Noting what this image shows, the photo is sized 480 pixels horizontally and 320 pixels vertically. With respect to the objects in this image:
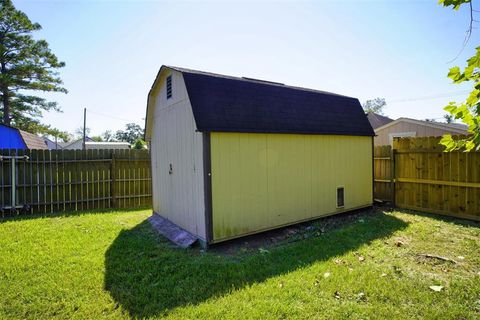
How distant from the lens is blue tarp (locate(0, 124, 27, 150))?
12.7 metres

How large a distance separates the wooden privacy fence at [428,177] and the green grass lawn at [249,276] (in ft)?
3.88

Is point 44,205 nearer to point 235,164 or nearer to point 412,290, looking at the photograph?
point 235,164

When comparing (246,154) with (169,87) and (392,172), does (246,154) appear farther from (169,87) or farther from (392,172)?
(392,172)

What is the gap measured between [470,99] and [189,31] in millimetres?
6962

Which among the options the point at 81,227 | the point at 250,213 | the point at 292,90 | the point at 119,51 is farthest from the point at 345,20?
the point at 81,227

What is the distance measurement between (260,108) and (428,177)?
5.19 metres

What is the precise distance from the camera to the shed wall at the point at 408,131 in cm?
1326

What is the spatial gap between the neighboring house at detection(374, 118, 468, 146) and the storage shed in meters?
8.36

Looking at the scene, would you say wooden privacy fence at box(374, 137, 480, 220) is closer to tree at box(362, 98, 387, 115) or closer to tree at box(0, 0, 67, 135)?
tree at box(0, 0, 67, 135)

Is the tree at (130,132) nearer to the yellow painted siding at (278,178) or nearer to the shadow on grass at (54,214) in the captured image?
the shadow on grass at (54,214)

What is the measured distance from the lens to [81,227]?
6215 mm

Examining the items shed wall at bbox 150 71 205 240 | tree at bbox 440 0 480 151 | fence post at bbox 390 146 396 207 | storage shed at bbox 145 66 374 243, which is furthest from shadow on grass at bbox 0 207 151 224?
tree at bbox 440 0 480 151

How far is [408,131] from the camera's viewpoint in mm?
14453

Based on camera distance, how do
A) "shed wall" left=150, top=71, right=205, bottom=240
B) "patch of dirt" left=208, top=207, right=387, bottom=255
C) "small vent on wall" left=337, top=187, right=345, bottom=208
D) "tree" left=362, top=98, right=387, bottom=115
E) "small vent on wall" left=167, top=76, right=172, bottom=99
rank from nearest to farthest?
1. "patch of dirt" left=208, top=207, right=387, bottom=255
2. "shed wall" left=150, top=71, right=205, bottom=240
3. "small vent on wall" left=167, top=76, right=172, bottom=99
4. "small vent on wall" left=337, top=187, right=345, bottom=208
5. "tree" left=362, top=98, right=387, bottom=115
